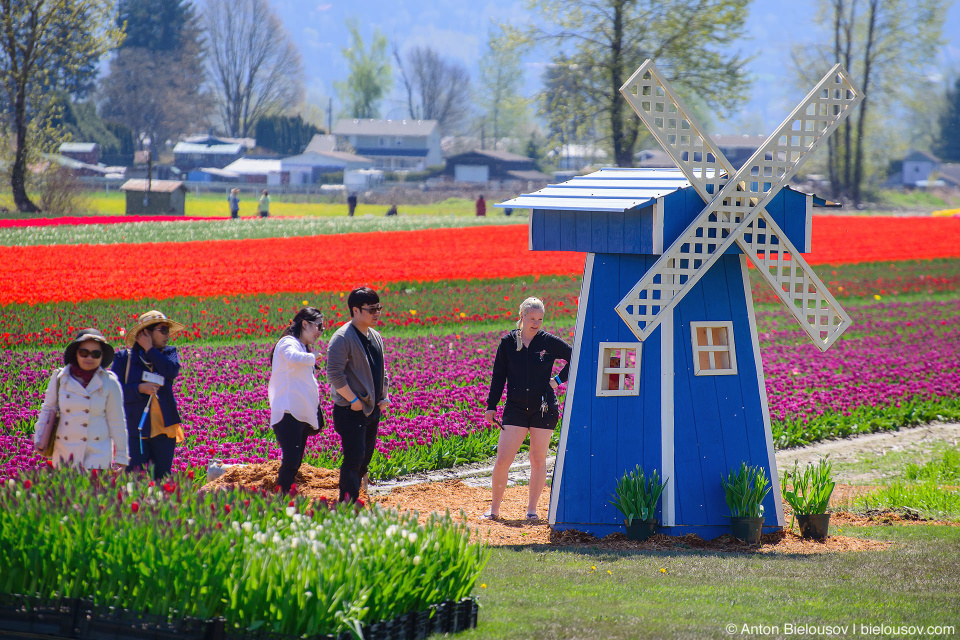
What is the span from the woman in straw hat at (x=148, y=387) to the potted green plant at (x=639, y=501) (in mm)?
3562

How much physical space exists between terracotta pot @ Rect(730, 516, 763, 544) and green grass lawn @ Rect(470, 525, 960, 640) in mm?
586

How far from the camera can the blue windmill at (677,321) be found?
27.8 ft

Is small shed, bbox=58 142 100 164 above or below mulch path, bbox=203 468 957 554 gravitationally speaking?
above

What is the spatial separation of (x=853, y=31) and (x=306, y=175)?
4173cm

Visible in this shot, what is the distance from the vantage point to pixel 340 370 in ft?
26.0

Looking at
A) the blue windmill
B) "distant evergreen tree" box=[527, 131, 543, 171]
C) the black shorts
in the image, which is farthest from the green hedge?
"distant evergreen tree" box=[527, 131, 543, 171]

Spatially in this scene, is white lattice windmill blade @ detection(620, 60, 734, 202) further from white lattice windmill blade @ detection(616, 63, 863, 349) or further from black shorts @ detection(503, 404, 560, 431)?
black shorts @ detection(503, 404, 560, 431)

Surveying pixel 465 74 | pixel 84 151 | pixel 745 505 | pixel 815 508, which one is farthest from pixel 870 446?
pixel 465 74

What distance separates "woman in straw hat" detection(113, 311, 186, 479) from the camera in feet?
26.9

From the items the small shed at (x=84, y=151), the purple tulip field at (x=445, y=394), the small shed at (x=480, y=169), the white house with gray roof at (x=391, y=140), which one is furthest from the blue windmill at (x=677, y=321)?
the white house with gray roof at (x=391, y=140)

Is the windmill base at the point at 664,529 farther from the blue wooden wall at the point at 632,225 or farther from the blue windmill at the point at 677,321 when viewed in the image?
the blue wooden wall at the point at 632,225

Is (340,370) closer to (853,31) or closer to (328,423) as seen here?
(328,423)

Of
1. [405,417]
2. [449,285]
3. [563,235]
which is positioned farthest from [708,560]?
[449,285]

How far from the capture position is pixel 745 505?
842cm
